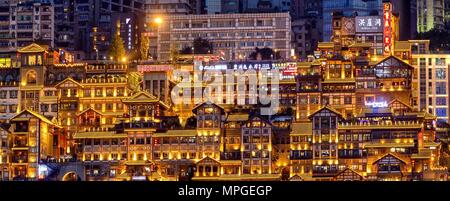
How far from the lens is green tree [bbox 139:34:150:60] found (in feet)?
169

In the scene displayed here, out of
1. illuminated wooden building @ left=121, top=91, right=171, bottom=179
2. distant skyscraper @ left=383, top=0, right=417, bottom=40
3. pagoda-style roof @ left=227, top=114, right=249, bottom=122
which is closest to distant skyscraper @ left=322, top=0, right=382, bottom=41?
distant skyscraper @ left=383, top=0, right=417, bottom=40

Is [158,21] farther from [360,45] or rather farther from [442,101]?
[442,101]

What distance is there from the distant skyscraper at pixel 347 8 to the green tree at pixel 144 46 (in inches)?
369

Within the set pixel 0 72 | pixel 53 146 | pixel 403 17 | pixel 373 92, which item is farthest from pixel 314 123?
pixel 403 17

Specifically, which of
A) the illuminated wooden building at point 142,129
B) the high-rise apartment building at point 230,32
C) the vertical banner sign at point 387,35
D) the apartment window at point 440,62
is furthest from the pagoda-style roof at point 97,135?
the apartment window at point 440,62

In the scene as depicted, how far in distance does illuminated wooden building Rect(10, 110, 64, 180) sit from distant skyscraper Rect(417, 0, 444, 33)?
23.1 meters

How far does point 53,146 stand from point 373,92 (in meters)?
13.5

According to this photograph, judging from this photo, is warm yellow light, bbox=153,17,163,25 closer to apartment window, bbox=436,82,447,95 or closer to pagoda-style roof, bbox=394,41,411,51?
pagoda-style roof, bbox=394,41,411,51

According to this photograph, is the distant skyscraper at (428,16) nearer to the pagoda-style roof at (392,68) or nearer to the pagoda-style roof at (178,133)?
the pagoda-style roof at (392,68)

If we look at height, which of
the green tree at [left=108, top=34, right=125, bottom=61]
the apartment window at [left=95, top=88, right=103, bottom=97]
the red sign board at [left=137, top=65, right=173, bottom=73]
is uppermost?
the green tree at [left=108, top=34, right=125, bottom=61]

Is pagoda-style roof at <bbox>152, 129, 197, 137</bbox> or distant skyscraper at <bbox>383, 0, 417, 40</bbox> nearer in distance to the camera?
pagoda-style roof at <bbox>152, 129, 197, 137</bbox>
